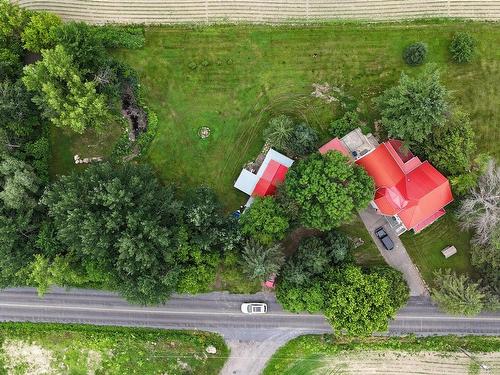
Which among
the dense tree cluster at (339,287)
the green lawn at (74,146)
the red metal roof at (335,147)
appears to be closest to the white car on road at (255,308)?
the dense tree cluster at (339,287)

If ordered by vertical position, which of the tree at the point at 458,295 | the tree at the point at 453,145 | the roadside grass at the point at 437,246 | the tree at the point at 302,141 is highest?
the tree at the point at 302,141

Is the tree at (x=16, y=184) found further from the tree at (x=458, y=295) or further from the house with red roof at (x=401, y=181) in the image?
the tree at (x=458, y=295)

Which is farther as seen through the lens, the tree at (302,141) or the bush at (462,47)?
the bush at (462,47)

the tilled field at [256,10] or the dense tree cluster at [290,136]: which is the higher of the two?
the tilled field at [256,10]

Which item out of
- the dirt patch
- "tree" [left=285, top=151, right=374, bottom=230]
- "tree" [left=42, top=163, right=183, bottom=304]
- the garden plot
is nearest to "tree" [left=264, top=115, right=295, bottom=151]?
"tree" [left=285, top=151, right=374, bottom=230]

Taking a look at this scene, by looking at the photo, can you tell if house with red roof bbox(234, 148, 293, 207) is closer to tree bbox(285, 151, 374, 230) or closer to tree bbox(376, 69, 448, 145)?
tree bbox(285, 151, 374, 230)

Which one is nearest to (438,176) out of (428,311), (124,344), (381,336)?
(428,311)

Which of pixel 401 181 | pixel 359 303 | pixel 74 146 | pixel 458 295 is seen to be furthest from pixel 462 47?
pixel 74 146
